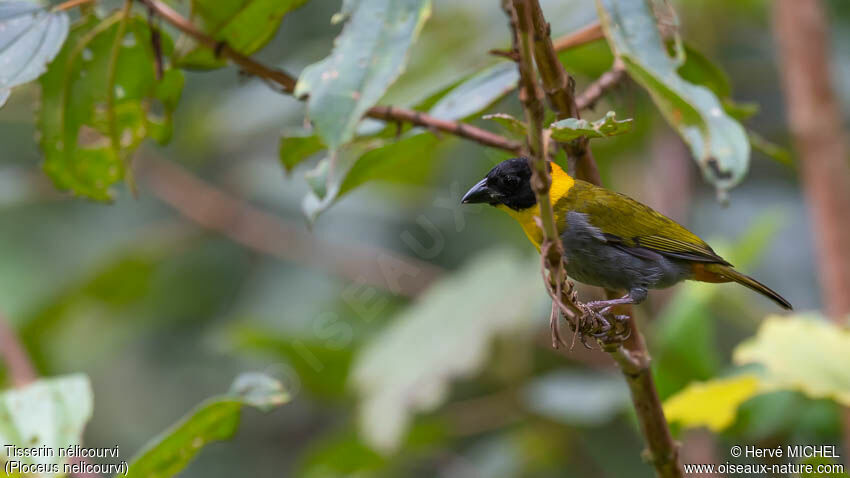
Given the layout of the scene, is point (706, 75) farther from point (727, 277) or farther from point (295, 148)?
point (295, 148)

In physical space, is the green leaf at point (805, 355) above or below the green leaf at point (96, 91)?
below

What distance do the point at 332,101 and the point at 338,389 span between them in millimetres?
2488

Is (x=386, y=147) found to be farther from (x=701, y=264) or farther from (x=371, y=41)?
(x=701, y=264)

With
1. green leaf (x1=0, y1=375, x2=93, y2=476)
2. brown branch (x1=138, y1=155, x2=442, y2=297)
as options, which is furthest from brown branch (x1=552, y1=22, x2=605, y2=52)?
brown branch (x1=138, y1=155, x2=442, y2=297)

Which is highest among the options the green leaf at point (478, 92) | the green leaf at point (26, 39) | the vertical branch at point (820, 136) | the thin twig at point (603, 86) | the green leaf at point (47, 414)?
the green leaf at point (26, 39)

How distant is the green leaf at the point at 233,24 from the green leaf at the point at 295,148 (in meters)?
0.23

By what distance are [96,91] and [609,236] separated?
130 centimetres

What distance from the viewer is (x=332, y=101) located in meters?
1.48

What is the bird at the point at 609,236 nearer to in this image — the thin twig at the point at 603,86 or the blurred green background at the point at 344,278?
the thin twig at the point at 603,86

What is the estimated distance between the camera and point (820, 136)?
10.2 ft

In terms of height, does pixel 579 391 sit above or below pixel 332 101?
below

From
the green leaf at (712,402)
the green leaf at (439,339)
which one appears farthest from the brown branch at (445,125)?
the green leaf at (439,339)

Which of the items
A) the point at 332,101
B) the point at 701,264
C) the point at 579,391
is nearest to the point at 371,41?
the point at 332,101

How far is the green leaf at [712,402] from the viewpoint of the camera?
2.09 meters
